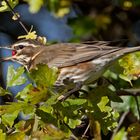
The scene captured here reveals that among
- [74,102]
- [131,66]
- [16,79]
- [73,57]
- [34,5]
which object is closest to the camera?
[74,102]

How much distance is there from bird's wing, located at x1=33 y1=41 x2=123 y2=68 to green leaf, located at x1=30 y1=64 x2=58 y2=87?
1.35m

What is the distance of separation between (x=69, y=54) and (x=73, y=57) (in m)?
0.04

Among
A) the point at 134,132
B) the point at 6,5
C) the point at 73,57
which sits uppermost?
the point at 6,5

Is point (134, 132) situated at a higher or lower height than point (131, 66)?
lower

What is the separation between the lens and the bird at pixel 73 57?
4.84 metres

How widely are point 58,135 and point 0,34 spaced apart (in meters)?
3.26

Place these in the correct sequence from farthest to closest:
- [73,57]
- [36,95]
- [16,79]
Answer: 1. [73,57]
2. [16,79]
3. [36,95]

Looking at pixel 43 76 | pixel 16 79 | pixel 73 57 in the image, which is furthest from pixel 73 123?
pixel 73 57

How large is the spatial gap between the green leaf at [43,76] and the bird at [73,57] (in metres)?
1.06

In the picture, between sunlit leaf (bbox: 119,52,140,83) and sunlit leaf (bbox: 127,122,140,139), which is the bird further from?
sunlit leaf (bbox: 127,122,140,139)

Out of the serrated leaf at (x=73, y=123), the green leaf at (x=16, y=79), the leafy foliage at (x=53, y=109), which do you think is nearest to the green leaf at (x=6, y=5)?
the leafy foliage at (x=53, y=109)

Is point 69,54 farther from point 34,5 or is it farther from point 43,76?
point 43,76

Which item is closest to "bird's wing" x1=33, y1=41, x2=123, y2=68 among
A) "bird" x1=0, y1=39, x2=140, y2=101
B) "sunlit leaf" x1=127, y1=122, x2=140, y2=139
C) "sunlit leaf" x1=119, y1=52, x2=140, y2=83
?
"bird" x1=0, y1=39, x2=140, y2=101

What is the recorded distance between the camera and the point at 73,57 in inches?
206
